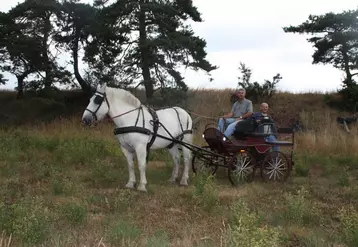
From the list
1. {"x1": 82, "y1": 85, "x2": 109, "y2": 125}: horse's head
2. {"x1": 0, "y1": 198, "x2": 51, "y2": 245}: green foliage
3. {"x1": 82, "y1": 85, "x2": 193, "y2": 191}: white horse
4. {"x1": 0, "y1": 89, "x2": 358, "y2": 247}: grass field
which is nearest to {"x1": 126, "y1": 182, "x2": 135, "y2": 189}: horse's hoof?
{"x1": 82, "y1": 85, "x2": 193, "y2": 191}: white horse

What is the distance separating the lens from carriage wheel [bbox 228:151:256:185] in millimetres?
8805

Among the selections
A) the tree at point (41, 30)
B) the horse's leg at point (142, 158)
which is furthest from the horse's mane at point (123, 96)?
the tree at point (41, 30)

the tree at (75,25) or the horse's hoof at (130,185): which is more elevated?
the tree at (75,25)

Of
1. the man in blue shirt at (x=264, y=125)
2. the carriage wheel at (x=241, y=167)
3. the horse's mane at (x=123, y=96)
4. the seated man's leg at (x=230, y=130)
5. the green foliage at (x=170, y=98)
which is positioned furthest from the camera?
the green foliage at (x=170, y=98)

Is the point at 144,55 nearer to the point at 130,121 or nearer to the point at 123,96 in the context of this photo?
the point at 123,96

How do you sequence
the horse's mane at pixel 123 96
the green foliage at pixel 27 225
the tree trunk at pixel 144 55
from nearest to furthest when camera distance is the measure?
the green foliage at pixel 27 225, the horse's mane at pixel 123 96, the tree trunk at pixel 144 55

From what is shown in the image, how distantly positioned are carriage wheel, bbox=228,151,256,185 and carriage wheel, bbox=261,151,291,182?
295 mm

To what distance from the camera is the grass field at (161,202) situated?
15.7 feet

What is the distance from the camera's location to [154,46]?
20.1 m

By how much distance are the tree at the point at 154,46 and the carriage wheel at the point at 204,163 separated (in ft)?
35.0

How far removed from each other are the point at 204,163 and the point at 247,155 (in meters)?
1.14

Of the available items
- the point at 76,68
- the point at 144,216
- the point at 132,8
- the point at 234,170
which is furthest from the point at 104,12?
the point at 144,216

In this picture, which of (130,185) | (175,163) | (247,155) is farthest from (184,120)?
(130,185)

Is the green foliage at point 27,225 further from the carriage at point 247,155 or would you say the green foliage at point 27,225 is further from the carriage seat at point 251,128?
the carriage seat at point 251,128
